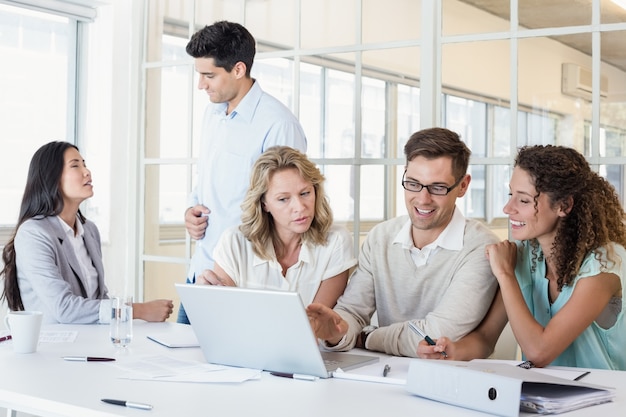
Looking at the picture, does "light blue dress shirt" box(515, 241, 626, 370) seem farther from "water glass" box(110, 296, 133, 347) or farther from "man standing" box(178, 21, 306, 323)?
"water glass" box(110, 296, 133, 347)

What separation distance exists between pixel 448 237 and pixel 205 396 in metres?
1.05

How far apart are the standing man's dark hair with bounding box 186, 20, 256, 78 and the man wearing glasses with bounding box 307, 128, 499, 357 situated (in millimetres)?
869

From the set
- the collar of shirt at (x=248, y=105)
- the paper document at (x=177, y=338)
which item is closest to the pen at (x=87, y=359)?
the paper document at (x=177, y=338)

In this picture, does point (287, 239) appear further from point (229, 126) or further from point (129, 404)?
point (129, 404)

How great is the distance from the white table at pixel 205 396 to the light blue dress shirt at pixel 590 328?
40 cm

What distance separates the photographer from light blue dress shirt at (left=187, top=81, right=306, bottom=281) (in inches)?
121

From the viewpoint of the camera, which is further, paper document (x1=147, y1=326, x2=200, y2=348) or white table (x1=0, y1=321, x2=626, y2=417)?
paper document (x1=147, y1=326, x2=200, y2=348)

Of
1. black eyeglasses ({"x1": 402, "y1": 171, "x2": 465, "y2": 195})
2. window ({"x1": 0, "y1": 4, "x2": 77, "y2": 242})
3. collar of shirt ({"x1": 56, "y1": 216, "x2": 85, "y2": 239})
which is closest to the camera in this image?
black eyeglasses ({"x1": 402, "y1": 171, "x2": 465, "y2": 195})

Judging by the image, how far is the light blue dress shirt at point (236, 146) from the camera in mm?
3078

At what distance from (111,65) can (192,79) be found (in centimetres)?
53

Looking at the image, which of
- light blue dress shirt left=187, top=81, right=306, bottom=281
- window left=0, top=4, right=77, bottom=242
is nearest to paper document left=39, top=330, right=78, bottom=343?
light blue dress shirt left=187, top=81, right=306, bottom=281

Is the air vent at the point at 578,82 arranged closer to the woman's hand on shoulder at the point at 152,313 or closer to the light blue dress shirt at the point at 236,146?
the light blue dress shirt at the point at 236,146

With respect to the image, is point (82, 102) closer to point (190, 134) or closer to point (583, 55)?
point (190, 134)

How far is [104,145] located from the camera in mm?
4289
